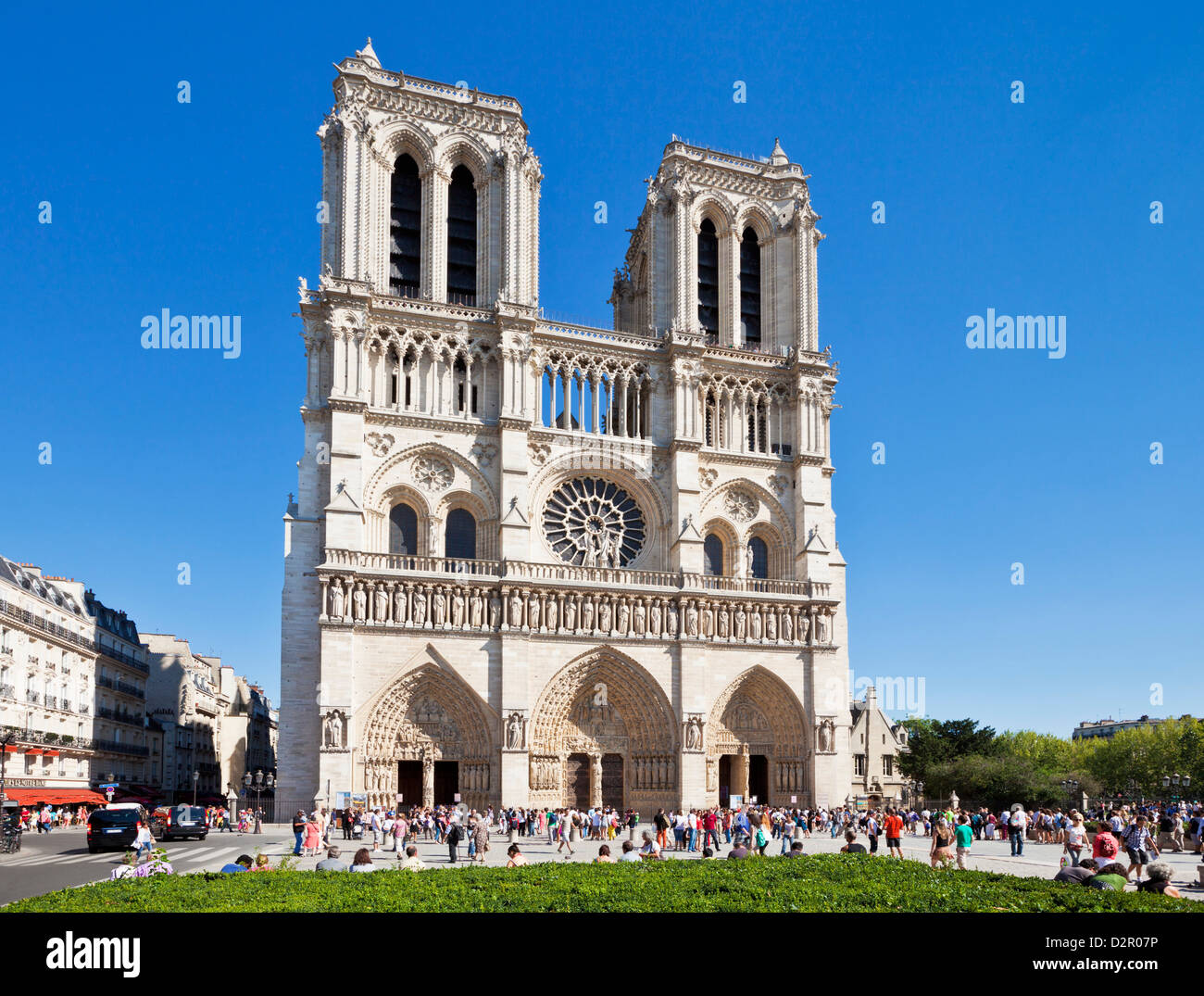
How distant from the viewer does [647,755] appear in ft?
118

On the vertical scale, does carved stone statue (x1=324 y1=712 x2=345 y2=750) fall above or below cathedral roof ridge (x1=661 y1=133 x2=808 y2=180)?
below

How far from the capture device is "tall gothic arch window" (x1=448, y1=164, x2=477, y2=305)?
3897cm

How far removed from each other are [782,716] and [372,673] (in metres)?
14.6

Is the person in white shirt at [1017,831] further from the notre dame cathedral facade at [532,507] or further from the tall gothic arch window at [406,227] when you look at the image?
the tall gothic arch window at [406,227]

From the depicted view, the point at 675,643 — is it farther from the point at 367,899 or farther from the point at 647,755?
the point at 367,899

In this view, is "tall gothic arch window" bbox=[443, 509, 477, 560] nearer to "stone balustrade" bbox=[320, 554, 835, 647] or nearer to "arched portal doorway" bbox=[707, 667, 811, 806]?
"stone balustrade" bbox=[320, 554, 835, 647]

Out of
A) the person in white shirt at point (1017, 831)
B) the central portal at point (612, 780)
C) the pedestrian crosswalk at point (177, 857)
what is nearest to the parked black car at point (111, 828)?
the pedestrian crosswalk at point (177, 857)

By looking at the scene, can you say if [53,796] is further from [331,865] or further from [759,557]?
[331,865]

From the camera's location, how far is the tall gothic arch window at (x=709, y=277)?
41906mm

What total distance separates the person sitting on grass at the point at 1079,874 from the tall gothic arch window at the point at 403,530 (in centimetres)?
2626

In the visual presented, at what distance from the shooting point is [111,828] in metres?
24.8

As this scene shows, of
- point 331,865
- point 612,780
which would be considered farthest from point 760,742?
point 331,865

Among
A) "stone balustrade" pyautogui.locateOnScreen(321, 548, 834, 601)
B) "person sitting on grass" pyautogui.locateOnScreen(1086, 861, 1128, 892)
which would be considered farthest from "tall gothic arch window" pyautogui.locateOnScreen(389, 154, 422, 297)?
"person sitting on grass" pyautogui.locateOnScreen(1086, 861, 1128, 892)

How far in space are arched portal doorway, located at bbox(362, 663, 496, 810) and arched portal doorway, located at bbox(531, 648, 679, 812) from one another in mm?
2500
